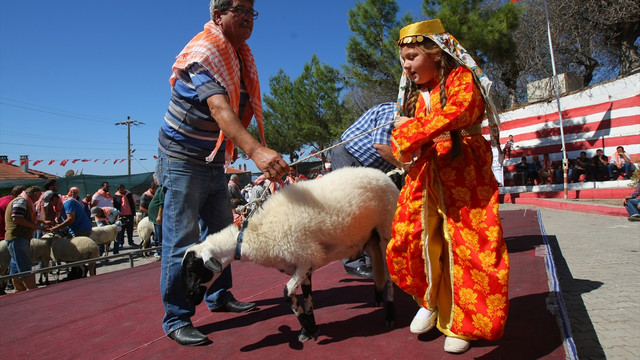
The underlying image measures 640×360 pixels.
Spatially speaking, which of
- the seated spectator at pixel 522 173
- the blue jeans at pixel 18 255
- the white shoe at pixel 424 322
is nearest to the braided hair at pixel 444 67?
the white shoe at pixel 424 322

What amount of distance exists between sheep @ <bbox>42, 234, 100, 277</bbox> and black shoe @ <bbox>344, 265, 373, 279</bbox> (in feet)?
18.1

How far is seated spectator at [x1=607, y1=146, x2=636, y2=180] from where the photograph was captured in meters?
12.8

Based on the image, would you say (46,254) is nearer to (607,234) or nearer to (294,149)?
(607,234)

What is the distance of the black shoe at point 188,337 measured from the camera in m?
2.66

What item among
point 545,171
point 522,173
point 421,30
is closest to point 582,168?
point 545,171

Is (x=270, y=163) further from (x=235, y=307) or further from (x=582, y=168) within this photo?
(x=582, y=168)

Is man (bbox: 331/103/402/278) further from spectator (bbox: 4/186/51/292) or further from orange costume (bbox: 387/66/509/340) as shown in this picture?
spectator (bbox: 4/186/51/292)

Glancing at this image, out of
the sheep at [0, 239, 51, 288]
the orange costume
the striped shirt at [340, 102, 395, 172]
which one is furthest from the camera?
the sheep at [0, 239, 51, 288]

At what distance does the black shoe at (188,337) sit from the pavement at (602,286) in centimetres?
286

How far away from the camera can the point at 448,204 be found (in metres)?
2.37

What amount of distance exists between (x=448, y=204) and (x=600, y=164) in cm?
1453

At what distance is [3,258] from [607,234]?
37.5 feet

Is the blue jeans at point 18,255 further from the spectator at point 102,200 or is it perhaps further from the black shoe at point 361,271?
the black shoe at point 361,271

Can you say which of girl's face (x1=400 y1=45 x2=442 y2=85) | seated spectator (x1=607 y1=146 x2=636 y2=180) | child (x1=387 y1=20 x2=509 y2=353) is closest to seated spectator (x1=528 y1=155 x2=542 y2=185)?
seated spectator (x1=607 y1=146 x2=636 y2=180)
